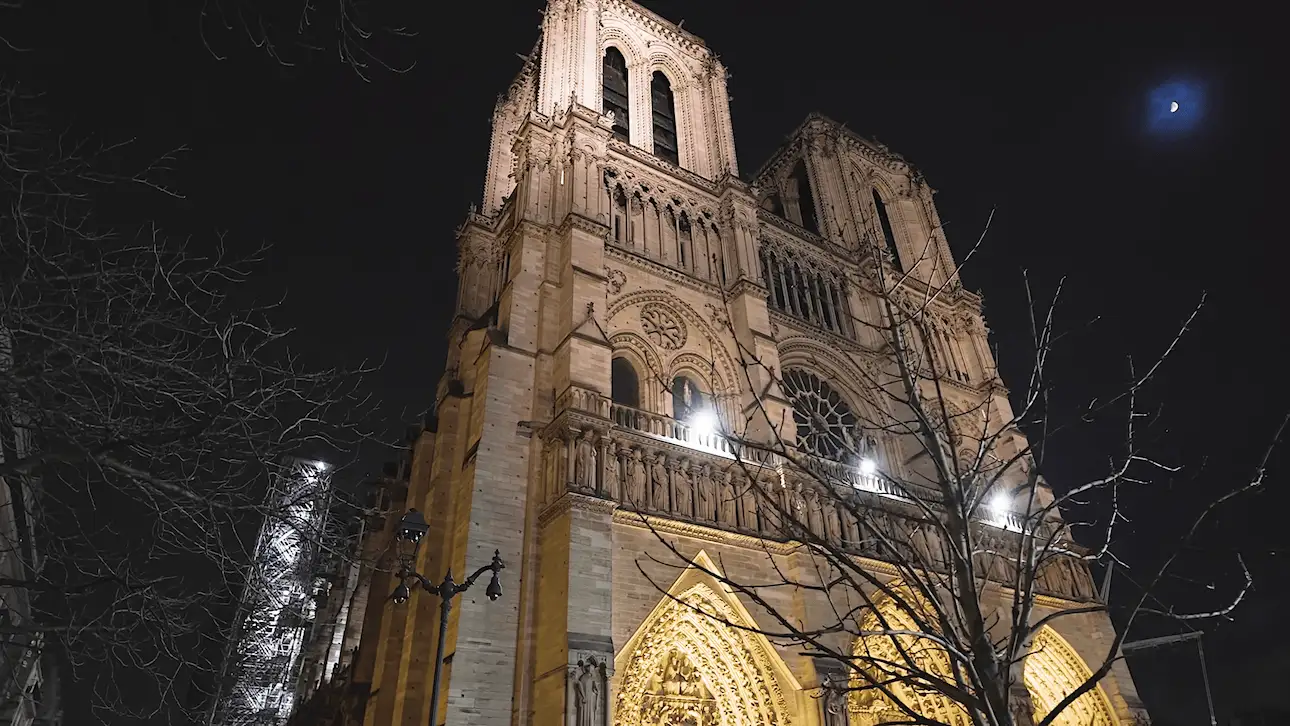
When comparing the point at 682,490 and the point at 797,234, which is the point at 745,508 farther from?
the point at 797,234

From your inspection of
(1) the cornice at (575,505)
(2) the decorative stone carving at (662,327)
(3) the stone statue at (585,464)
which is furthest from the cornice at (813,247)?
(1) the cornice at (575,505)

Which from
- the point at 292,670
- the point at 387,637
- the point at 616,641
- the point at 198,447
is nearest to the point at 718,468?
the point at 616,641

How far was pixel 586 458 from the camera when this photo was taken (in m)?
12.7

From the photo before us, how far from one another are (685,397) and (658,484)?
3.85m

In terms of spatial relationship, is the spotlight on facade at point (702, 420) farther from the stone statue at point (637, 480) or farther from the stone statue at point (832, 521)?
the stone statue at point (832, 521)

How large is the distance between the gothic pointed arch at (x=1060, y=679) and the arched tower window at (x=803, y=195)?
16743 millimetres

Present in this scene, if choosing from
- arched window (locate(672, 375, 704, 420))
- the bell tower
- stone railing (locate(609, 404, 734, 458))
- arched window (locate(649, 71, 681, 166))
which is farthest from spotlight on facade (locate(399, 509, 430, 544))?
arched window (locate(649, 71, 681, 166))

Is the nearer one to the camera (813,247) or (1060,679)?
(1060,679)

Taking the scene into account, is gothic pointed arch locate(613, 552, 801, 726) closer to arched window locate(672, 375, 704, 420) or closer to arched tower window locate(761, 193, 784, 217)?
arched window locate(672, 375, 704, 420)

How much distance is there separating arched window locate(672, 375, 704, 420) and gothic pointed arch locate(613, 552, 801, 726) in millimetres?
4202

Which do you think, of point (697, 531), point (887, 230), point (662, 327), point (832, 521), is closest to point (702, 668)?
point (697, 531)

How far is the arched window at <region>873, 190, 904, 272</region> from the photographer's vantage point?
26562 millimetres

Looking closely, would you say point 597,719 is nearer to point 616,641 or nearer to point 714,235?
point 616,641

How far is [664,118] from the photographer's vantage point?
79.7 ft
